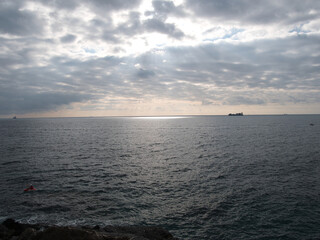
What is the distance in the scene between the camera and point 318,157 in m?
49.4

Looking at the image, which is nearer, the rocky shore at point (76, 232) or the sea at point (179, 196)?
the rocky shore at point (76, 232)

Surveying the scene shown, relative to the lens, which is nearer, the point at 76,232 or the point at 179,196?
the point at 76,232

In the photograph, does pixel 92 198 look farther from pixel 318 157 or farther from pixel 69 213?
pixel 318 157

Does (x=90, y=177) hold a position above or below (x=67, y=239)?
below

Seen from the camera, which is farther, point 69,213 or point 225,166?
point 225,166

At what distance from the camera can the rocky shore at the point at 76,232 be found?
40.5 ft

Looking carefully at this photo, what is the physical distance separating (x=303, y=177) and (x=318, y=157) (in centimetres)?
2058

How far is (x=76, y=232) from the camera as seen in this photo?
1236cm

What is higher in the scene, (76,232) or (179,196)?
(76,232)

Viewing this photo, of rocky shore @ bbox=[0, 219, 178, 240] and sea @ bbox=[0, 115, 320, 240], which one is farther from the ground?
rocky shore @ bbox=[0, 219, 178, 240]

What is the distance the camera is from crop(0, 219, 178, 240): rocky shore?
40.5 feet

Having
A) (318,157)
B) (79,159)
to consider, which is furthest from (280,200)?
(79,159)

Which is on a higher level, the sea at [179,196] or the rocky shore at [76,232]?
the rocky shore at [76,232]

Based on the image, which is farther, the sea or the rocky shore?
the sea
